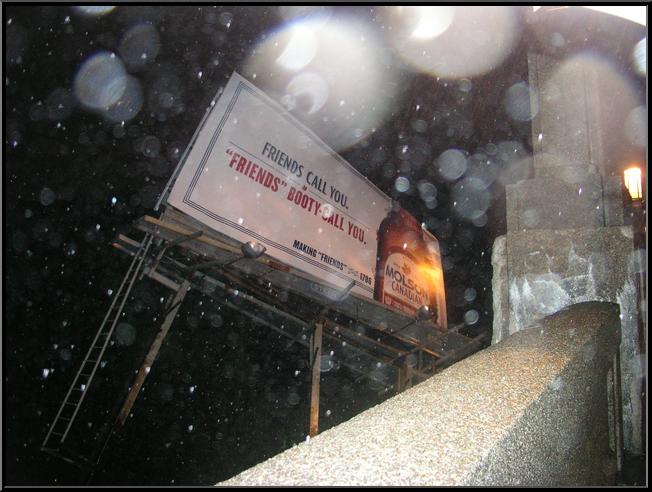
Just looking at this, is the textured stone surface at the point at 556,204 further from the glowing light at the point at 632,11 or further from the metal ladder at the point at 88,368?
the metal ladder at the point at 88,368

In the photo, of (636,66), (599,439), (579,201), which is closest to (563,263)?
(579,201)

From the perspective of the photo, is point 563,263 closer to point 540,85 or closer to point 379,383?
point 540,85

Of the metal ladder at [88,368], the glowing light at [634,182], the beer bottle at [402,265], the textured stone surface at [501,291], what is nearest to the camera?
the textured stone surface at [501,291]

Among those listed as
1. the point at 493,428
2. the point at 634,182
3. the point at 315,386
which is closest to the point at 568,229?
the point at 493,428

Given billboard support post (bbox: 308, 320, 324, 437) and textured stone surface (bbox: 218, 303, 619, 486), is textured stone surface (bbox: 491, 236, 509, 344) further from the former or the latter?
billboard support post (bbox: 308, 320, 324, 437)

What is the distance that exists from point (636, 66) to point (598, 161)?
4.93 feet

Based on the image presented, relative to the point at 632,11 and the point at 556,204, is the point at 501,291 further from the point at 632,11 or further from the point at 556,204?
the point at 632,11

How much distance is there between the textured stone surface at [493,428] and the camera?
1.43 meters

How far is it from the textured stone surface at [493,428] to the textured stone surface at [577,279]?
41 centimetres

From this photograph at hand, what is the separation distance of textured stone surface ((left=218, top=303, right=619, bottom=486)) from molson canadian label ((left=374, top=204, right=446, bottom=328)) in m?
7.26

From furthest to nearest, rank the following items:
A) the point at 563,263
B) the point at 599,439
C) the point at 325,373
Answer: the point at 325,373, the point at 563,263, the point at 599,439

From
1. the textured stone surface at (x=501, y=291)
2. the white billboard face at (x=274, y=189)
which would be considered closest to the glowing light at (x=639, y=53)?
the textured stone surface at (x=501, y=291)

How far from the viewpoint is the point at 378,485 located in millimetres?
1342

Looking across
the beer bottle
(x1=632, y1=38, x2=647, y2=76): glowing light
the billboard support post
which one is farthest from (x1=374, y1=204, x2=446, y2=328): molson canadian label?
(x1=632, y1=38, x2=647, y2=76): glowing light
